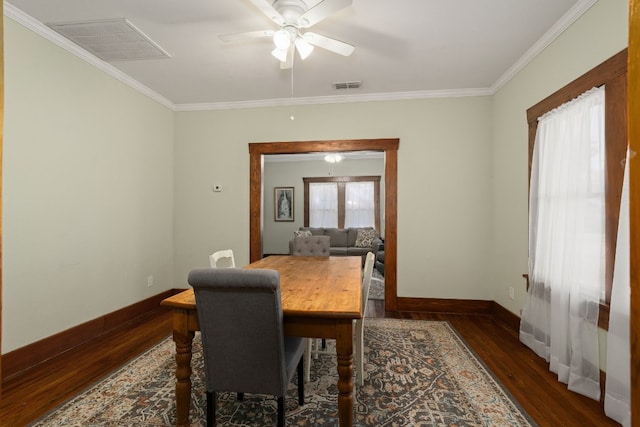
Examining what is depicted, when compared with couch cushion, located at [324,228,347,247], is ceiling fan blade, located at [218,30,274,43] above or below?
above

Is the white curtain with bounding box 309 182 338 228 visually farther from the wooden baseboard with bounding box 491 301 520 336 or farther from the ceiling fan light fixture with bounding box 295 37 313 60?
the ceiling fan light fixture with bounding box 295 37 313 60

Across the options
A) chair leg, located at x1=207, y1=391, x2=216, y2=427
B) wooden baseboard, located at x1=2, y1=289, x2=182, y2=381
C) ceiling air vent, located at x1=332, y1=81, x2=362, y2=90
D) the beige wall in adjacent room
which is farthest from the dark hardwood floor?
the beige wall in adjacent room

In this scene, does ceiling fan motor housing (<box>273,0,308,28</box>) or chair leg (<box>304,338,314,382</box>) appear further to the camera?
chair leg (<box>304,338,314,382</box>)

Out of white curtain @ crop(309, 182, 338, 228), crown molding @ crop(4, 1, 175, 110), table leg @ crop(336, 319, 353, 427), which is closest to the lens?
table leg @ crop(336, 319, 353, 427)

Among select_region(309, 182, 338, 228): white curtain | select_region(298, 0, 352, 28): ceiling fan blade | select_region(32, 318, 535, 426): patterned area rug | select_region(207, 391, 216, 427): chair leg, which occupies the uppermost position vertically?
select_region(298, 0, 352, 28): ceiling fan blade

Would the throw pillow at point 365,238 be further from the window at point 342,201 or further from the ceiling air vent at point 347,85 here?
the ceiling air vent at point 347,85

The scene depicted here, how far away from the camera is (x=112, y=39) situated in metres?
2.71

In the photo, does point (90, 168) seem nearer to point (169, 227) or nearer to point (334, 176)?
point (169, 227)

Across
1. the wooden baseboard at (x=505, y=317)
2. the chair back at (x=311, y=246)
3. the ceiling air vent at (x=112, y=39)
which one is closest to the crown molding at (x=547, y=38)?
the wooden baseboard at (x=505, y=317)

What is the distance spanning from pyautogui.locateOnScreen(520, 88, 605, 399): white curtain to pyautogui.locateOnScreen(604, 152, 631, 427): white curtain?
209 millimetres

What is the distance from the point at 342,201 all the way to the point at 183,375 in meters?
6.43

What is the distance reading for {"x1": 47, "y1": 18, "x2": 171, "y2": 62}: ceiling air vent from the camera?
2518 millimetres

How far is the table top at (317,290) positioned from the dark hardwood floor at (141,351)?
1240 millimetres

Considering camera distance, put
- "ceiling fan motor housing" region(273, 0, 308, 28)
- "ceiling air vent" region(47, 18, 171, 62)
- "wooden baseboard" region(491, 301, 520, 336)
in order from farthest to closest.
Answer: "wooden baseboard" region(491, 301, 520, 336)
"ceiling air vent" region(47, 18, 171, 62)
"ceiling fan motor housing" region(273, 0, 308, 28)
